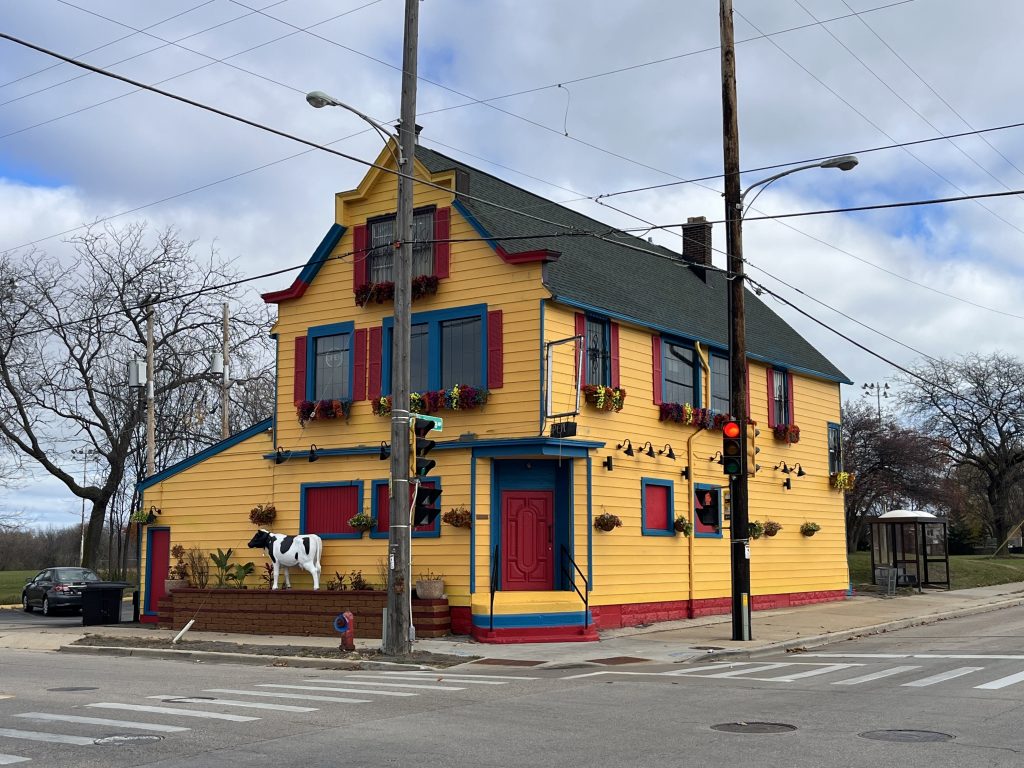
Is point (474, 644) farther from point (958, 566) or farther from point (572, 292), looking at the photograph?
point (958, 566)

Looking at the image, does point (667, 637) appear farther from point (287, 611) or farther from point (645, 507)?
point (287, 611)

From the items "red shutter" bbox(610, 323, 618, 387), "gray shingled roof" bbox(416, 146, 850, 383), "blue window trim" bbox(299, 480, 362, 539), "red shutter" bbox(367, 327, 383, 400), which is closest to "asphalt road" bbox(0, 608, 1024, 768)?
"blue window trim" bbox(299, 480, 362, 539)

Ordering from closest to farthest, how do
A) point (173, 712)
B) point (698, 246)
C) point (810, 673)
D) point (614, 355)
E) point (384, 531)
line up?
point (173, 712) < point (810, 673) < point (384, 531) < point (614, 355) < point (698, 246)

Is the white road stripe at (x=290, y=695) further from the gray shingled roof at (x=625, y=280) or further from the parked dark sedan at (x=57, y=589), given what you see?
the parked dark sedan at (x=57, y=589)

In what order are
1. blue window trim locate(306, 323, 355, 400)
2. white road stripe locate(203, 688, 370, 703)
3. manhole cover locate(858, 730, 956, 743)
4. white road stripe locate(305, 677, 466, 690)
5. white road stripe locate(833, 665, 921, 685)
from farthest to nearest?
blue window trim locate(306, 323, 355, 400)
white road stripe locate(305, 677, 466, 690)
white road stripe locate(833, 665, 921, 685)
white road stripe locate(203, 688, 370, 703)
manhole cover locate(858, 730, 956, 743)

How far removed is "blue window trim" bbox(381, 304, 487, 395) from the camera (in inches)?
901

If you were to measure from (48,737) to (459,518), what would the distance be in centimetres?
1210

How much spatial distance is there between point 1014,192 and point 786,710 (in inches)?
381

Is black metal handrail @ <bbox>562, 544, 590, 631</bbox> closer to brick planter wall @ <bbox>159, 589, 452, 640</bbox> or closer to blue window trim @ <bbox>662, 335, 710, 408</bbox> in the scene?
brick planter wall @ <bbox>159, 589, 452, 640</bbox>

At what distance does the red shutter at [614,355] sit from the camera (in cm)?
2375

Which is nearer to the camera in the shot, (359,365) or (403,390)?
(403,390)

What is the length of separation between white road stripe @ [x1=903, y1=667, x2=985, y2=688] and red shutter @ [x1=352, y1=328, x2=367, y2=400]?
13.8 meters

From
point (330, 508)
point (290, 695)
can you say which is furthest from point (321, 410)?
point (290, 695)

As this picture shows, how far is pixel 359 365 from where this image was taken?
24.7m
